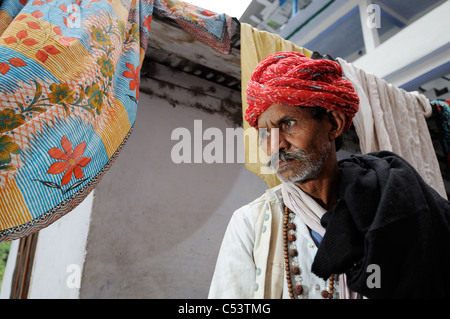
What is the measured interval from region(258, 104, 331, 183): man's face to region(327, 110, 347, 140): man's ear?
4 centimetres

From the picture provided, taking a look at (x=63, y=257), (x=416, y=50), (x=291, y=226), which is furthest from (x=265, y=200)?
(x=416, y=50)

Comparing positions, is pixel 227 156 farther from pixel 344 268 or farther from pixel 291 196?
pixel 344 268

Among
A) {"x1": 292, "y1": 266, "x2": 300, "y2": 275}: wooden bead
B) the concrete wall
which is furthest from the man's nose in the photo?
the concrete wall

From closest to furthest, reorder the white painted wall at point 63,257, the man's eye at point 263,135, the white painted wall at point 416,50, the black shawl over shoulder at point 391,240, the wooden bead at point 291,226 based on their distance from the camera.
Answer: the black shawl over shoulder at point 391,240
the wooden bead at point 291,226
the man's eye at point 263,135
the white painted wall at point 63,257
the white painted wall at point 416,50

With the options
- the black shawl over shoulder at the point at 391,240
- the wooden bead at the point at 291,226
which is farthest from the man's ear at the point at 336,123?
the wooden bead at the point at 291,226

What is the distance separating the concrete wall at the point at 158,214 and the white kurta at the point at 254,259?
1087 millimetres

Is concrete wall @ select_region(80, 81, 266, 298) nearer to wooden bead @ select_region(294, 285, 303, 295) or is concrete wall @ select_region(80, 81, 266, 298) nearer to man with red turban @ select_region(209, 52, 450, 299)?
man with red turban @ select_region(209, 52, 450, 299)

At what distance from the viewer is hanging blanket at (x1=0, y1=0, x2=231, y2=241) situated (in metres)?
0.90

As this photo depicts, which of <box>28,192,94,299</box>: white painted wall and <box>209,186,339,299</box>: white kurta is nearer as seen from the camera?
<box>209,186,339,299</box>: white kurta

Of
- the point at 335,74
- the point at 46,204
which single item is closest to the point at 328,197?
the point at 335,74

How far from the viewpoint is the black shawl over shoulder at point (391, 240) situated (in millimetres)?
850

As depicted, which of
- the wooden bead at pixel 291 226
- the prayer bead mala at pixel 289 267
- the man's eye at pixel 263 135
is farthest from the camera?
the man's eye at pixel 263 135

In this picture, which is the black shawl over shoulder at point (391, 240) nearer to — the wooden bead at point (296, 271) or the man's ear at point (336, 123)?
the wooden bead at point (296, 271)

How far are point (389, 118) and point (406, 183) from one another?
62.4 inches
